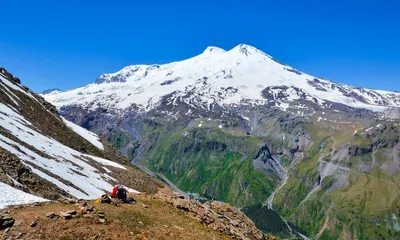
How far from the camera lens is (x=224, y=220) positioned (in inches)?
1823

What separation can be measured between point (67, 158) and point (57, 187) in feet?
78.0

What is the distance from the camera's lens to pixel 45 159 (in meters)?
57.9

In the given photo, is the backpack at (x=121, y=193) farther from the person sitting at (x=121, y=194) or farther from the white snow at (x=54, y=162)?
the white snow at (x=54, y=162)

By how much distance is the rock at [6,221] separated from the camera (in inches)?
982

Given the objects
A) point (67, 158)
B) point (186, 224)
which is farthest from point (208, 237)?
point (67, 158)

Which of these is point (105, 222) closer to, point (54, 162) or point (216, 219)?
point (216, 219)

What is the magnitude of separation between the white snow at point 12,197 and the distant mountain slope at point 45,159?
0.09 metres

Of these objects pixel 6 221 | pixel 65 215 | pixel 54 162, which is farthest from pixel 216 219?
pixel 54 162

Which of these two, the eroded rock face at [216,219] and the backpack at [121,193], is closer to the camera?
the backpack at [121,193]

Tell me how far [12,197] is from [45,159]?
27.9m

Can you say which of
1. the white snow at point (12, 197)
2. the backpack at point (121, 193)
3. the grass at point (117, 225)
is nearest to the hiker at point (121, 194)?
the backpack at point (121, 193)

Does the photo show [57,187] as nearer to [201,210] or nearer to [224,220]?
[201,210]

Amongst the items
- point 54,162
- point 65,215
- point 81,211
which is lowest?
point 65,215

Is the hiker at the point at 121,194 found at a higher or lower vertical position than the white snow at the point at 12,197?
higher
